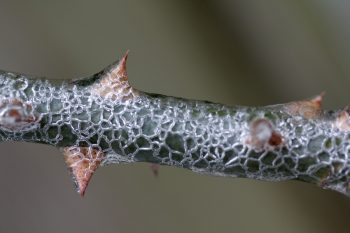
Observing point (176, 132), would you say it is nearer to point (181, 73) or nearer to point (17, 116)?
point (17, 116)

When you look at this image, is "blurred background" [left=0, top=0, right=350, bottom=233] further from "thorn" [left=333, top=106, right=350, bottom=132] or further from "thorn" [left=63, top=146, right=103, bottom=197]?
"thorn" [left=333, top=106, right=350, bottom=132]

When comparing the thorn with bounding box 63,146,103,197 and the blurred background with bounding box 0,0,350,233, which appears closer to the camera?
the thorn with bounding box 63,146,103,197

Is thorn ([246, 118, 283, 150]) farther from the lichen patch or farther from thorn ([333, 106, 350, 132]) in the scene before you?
the lichen patch

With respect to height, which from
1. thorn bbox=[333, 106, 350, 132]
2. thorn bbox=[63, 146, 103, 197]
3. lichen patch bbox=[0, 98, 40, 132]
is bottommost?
thorn bbox=[63, 146, 103, 197]

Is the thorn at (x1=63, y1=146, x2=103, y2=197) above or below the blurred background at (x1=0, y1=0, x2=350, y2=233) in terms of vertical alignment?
below

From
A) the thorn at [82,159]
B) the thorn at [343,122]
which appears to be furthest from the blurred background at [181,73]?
the thorn at [343,122]

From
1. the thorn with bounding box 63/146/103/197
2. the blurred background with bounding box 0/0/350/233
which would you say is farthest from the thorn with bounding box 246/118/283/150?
the blurred background with bounding box 0/0/350/233
